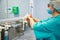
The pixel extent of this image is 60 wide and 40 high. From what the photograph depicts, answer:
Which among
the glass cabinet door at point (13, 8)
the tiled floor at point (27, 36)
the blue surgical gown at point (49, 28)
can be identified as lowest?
the tiled floor at point (27, 36)

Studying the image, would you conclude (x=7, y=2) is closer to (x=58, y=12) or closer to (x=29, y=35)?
(x=29, y=35)

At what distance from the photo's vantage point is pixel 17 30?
220cm

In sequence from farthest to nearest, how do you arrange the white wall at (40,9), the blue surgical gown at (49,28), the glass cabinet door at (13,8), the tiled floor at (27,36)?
the glass cabinet door at (13,8), the white wall at (40,9), the tiled floor at (27,36), the blue surgical gown at (49,28)

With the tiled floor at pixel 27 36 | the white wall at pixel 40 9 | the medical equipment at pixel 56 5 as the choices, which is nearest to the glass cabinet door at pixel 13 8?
the white wall at pixel 40 9

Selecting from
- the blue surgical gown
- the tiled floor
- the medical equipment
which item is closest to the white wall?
the tiled floor

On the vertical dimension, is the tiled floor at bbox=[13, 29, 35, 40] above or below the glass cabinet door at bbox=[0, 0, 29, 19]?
below

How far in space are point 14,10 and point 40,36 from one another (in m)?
1.61

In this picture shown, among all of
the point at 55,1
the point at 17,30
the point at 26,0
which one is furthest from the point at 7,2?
the point at 55,1

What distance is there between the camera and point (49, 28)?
141 cm

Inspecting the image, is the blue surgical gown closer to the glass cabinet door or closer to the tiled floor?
the tiled floor

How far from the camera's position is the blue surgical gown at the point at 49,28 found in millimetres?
1398

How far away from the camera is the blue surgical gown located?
140cm

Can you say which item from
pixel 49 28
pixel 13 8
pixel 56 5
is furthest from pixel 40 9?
pixel 49 28

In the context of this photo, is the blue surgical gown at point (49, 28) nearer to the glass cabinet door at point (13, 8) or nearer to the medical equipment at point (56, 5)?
the medical equipment at point (56, 5)
